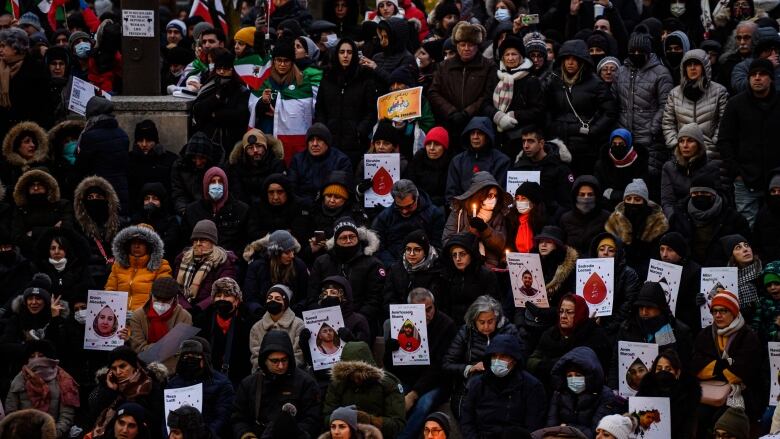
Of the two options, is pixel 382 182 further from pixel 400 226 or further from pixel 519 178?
pixel 519 178

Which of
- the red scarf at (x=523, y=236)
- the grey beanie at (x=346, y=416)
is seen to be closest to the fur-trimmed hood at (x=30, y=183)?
the red scarf at (x=523, y=236)

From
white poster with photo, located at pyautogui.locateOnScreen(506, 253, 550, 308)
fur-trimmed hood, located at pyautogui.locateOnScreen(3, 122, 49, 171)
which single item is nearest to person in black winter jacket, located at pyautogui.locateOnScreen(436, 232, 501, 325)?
white poster with photo, located at pyautogui.locateOnScreen(506, 253, 550, 308)

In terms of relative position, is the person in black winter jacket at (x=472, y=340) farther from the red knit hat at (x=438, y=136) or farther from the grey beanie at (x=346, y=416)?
the red knit hat at (x=438, y=136)

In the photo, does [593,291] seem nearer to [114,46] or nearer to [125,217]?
[125,217]

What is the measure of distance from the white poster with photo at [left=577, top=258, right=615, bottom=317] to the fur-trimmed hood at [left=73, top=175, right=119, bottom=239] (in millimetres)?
4708

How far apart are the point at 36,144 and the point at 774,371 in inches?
317

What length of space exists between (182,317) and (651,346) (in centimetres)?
413

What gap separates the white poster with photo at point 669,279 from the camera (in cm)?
1681

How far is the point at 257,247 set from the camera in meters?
17.8

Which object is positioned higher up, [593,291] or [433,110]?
[433,110]

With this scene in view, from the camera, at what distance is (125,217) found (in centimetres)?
1912

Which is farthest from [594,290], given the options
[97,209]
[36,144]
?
[36,144]

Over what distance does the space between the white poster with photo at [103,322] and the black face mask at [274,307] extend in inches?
50.5

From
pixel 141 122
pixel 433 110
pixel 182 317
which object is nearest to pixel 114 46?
pixel 141 122
